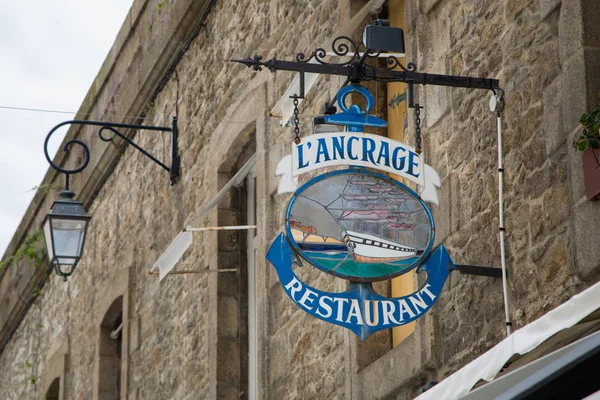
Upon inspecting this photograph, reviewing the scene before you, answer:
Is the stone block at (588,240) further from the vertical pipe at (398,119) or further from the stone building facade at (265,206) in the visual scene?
the vertical pipe at (398,119)

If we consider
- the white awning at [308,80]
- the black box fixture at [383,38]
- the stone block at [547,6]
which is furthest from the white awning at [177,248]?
the stone block at [547,6]

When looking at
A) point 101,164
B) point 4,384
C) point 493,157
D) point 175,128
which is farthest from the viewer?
point 4,384

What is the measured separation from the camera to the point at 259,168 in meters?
9.23

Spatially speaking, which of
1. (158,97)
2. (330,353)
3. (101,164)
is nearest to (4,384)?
(101,164)

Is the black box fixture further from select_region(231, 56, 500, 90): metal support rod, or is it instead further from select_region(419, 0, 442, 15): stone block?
select_region(419, 0, 442, 15): stone block

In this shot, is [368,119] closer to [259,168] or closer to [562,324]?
[562,324]

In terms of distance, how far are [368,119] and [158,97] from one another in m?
6.26

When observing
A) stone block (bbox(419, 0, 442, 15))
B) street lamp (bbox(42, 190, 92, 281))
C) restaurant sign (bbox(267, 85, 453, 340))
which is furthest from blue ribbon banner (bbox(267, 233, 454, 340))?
street lamp (bbox(42, 190, 92, 281))

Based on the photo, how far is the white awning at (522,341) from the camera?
446 centimetres

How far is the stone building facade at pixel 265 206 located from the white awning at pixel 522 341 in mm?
699

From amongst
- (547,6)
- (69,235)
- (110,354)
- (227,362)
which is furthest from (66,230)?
(547,6)

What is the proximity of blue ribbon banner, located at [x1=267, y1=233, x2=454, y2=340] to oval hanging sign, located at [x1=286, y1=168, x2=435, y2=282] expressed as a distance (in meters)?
0.08

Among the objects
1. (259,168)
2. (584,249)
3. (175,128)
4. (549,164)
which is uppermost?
(175,128)

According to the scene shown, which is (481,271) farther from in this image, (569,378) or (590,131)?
(569,378)
